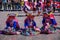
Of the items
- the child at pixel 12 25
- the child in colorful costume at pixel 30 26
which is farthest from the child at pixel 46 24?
the child at pixel 12 25

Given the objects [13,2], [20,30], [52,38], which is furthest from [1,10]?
[52,38]

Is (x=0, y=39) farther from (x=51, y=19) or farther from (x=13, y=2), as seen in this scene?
(x=13, y=2)

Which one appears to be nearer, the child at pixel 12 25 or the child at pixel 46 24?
the child at pixel 12 25

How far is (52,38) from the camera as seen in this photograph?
11.4 m

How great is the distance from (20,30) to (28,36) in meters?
0.94

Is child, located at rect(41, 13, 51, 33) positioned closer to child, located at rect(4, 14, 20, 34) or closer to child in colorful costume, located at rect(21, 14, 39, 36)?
child in colorful costume, located at rect(21, 14, 39, 36)

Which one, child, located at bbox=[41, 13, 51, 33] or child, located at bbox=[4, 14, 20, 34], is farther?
child, located at bbox=[41, 13, 51, 33]

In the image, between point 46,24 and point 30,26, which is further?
point 46,24

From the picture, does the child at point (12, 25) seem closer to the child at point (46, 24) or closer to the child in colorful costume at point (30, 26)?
the child in colorful costume at point (30, 26)

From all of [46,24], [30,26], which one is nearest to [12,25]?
[30,26]

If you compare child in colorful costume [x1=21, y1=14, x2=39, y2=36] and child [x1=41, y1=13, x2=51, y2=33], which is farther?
child [x1=41, y1=13, x2=51, y2=33]

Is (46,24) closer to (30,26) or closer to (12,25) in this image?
A: (30,26)

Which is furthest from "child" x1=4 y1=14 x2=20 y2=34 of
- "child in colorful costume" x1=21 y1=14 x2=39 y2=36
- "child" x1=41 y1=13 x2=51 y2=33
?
"child" x1=41 y1=13 x2=51 y2=33

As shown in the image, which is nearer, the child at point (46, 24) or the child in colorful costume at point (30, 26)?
the child in colorful costume at point (30, 26)
